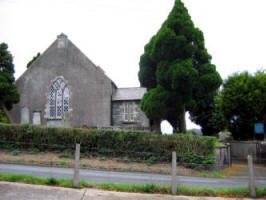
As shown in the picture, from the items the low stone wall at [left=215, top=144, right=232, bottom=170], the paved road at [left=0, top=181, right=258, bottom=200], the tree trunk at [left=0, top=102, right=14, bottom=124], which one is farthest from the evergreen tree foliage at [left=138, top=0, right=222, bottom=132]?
the tree trunk at [left=0, top=102, right=14, bottom=124]

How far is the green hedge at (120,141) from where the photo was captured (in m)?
15.8

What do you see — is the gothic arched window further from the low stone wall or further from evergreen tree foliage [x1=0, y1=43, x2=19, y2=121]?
the low stone wall

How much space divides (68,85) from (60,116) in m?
3.56

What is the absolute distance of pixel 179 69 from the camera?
1900 cm

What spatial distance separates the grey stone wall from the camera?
1053 inches

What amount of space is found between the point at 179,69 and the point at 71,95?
14.3 metres

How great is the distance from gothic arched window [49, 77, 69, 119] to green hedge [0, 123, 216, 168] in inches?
466

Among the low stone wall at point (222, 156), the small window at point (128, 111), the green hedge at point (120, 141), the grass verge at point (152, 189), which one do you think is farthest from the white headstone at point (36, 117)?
the grass verge at point (152, 189)

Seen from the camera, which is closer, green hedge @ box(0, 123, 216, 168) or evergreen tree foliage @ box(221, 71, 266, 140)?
green hedge @ box(0, 123, 216, 168)

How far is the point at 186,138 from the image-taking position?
1605cm

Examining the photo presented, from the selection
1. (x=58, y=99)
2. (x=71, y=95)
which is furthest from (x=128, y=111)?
(x=58, y=99)

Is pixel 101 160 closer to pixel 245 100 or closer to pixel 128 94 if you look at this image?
pixel 128 94

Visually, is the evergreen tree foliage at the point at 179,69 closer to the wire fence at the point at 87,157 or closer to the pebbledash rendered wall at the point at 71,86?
the wire fence at the point at 87,157

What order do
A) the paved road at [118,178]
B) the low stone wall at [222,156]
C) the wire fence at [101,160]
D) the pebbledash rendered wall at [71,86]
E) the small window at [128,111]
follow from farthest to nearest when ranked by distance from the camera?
the pebbledash rendered wall at [71,86] < the small window at [128,111] < the low stone wall at [222,156] < the wire fence at [101,160] < the paved road at [118,178]
